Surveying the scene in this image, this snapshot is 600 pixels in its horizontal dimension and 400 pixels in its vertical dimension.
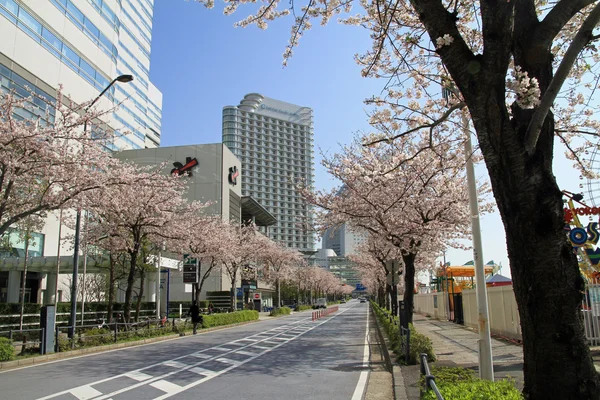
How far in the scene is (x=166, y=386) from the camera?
9680mm

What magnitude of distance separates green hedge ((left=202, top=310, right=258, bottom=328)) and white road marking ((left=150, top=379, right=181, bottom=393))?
745 inches

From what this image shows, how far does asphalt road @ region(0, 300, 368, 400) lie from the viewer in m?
8.95

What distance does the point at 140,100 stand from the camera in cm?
7844

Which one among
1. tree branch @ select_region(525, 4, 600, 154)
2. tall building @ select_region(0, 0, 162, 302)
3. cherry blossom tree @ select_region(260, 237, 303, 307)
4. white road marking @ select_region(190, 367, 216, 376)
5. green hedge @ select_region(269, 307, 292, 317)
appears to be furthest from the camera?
cherry blossom tree @ select_region(260, 237, 303, 307)

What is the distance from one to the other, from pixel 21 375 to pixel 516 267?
12163 mm

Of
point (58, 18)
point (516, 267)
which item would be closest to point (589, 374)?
point (516, 267)

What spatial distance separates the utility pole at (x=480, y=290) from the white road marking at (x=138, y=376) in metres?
7.39

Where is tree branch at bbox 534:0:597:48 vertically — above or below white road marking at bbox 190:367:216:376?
above

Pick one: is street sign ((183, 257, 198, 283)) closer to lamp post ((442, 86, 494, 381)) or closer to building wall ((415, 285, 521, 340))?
building wall ((415, 285, 521, 340))

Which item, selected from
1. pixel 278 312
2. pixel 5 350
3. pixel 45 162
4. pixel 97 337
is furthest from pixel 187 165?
pixel 5 350

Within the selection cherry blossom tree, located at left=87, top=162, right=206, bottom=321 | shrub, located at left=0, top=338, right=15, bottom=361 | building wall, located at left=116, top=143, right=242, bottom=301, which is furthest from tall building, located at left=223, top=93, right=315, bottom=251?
shrub, located at left=0, top=338, right=15, bottom=361

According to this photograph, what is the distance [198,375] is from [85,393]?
281cm

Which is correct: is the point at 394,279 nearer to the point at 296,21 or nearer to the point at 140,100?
the point at 296,21

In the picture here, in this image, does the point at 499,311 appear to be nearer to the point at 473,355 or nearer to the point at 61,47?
the point at 473,355
